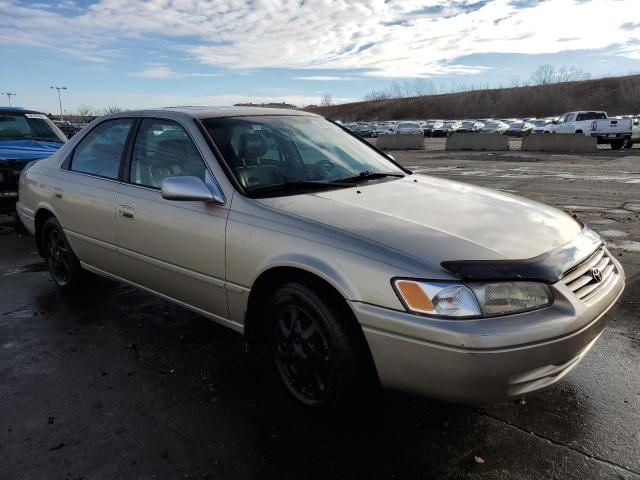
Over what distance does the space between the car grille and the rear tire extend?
3.94 meters

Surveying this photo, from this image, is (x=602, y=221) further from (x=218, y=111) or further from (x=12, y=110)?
(x=12, y=110)

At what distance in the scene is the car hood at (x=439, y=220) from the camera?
2447mm

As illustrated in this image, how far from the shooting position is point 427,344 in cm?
225

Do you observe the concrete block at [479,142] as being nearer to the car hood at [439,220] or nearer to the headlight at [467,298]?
the car hood at [439,220]

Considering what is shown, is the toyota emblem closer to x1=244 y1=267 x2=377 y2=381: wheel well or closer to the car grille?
the car grille

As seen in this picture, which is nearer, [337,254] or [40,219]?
[337,254]

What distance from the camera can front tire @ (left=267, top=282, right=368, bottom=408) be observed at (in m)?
2.54

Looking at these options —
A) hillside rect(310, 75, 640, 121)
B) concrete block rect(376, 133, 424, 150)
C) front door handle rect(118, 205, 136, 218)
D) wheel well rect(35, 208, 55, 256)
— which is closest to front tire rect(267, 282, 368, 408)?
front door handle rect(118, 205, 136, 218)

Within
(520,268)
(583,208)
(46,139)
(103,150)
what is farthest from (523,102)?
(520,268)

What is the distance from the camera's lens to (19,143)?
8.53 metres

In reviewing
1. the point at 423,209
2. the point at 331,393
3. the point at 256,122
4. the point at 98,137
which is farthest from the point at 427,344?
the point at 98,137

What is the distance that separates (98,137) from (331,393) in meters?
3.05

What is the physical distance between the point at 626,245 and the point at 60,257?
598cm

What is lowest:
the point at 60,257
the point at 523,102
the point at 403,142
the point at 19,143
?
the point at 403,142
